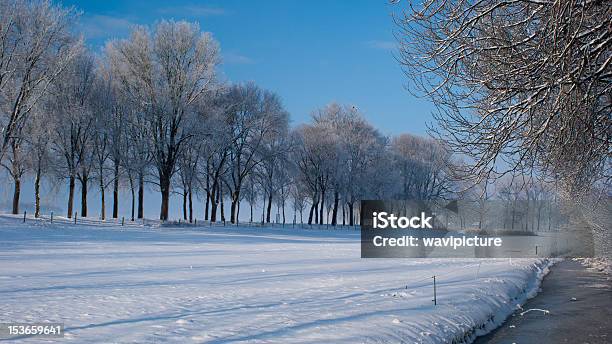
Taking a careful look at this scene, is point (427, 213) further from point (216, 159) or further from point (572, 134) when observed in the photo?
point (572, 134)

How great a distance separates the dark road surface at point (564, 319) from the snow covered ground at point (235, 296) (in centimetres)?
66

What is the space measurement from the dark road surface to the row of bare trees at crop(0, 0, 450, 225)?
98.3 feet

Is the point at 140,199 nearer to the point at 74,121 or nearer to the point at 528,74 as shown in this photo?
the point at 74,121

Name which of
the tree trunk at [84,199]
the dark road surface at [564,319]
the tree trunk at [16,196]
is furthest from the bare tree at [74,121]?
the dark road surface at [564,319]

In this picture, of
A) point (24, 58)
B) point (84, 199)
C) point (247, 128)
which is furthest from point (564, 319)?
point (247, 128)

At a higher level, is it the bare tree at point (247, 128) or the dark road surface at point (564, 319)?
the bare tree at point (247, 128)

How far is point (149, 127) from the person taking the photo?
45.0 meters

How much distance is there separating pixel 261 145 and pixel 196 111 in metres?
10.9

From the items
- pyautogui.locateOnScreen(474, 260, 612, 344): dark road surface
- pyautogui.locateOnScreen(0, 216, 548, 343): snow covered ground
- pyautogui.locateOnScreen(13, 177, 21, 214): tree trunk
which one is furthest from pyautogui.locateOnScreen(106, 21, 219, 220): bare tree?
pyautogui.locateOnScreen(474, 260, 612, 344): dark road surface

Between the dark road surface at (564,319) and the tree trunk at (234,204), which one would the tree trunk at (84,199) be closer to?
the tree trunk at (234,204)

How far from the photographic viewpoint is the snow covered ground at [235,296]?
34.0 feet

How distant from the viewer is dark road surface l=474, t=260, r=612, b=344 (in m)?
14.1

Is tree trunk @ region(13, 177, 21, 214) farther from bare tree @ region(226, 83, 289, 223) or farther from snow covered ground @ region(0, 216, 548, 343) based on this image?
bare tree @ region(226, 83, 289, 223)

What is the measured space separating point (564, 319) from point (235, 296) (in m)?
10.1
